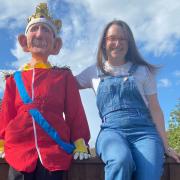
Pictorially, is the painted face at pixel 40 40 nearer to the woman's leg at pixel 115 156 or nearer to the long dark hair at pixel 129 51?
the long dark hair at pixel 129 51

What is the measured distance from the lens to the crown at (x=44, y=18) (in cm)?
374

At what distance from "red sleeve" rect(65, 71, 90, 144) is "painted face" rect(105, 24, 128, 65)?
496 millimetres

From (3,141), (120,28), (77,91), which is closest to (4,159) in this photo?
(3,141)

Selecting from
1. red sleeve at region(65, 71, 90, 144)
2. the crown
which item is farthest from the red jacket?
the crown

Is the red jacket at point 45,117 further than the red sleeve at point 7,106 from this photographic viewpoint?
No

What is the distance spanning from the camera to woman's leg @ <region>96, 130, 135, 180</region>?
9.25ft

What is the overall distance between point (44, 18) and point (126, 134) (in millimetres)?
1402

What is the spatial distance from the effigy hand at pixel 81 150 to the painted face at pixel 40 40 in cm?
92

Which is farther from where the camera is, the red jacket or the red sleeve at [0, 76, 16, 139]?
the red sleeve at [0, 76, 16, 139]

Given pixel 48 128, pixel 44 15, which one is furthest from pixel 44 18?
pixel 48 128

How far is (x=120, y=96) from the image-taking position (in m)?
3.42

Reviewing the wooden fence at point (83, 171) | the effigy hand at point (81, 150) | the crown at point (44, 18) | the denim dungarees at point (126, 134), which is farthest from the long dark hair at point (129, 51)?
the wooden fence at point (83, 171)

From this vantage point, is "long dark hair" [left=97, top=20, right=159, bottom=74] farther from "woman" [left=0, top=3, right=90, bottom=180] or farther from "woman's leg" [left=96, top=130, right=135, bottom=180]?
"woman's leg" [left=96, top=130, right=135, bottom=180]

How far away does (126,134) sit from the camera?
10.5 feet
